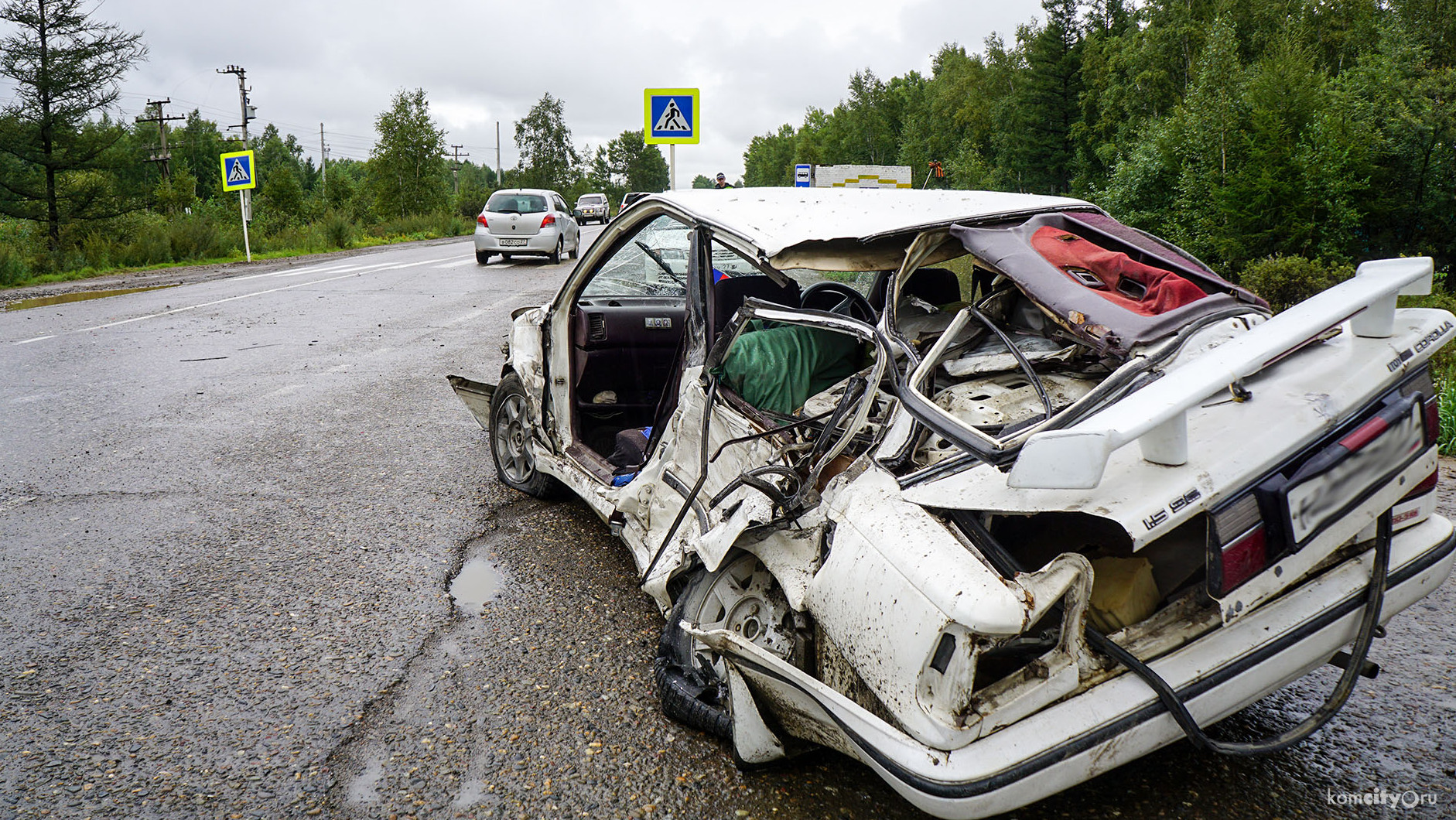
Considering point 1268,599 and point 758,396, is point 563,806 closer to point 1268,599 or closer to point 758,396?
point 758,396

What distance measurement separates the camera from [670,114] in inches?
551

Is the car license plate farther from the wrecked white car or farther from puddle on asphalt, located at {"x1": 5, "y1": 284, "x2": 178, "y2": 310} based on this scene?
puddle on asphalt, located at {"x1": 5, "y1": 284, "x2": 178, "y2": 310}

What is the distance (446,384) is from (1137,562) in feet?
21.7

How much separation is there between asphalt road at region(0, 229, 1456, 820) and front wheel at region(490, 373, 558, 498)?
0.45ft

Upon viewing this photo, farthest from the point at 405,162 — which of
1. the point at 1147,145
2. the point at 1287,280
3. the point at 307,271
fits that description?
the point at 1287,280

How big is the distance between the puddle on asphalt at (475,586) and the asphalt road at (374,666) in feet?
0.06

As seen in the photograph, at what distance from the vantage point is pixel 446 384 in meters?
7.82

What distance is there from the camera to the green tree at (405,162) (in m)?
49.2

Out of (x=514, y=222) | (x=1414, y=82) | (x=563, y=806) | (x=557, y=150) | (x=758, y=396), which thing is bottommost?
(x=563, y=806)

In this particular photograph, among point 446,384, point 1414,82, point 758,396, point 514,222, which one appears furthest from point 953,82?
point 758,396

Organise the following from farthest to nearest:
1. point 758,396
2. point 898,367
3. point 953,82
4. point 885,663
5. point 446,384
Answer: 1. point 953,82
2. point 446,384
3. point 758,396
4. point 898,367
5. point 885,663

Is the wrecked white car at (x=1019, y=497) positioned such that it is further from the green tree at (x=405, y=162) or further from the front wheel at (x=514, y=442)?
the green tree at (x=405, y=162)

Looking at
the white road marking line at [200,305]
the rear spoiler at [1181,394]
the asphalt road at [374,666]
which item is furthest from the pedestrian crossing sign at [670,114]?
the rear spoiler at [1181,394]

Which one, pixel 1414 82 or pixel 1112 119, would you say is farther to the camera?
pixel 1112 119
